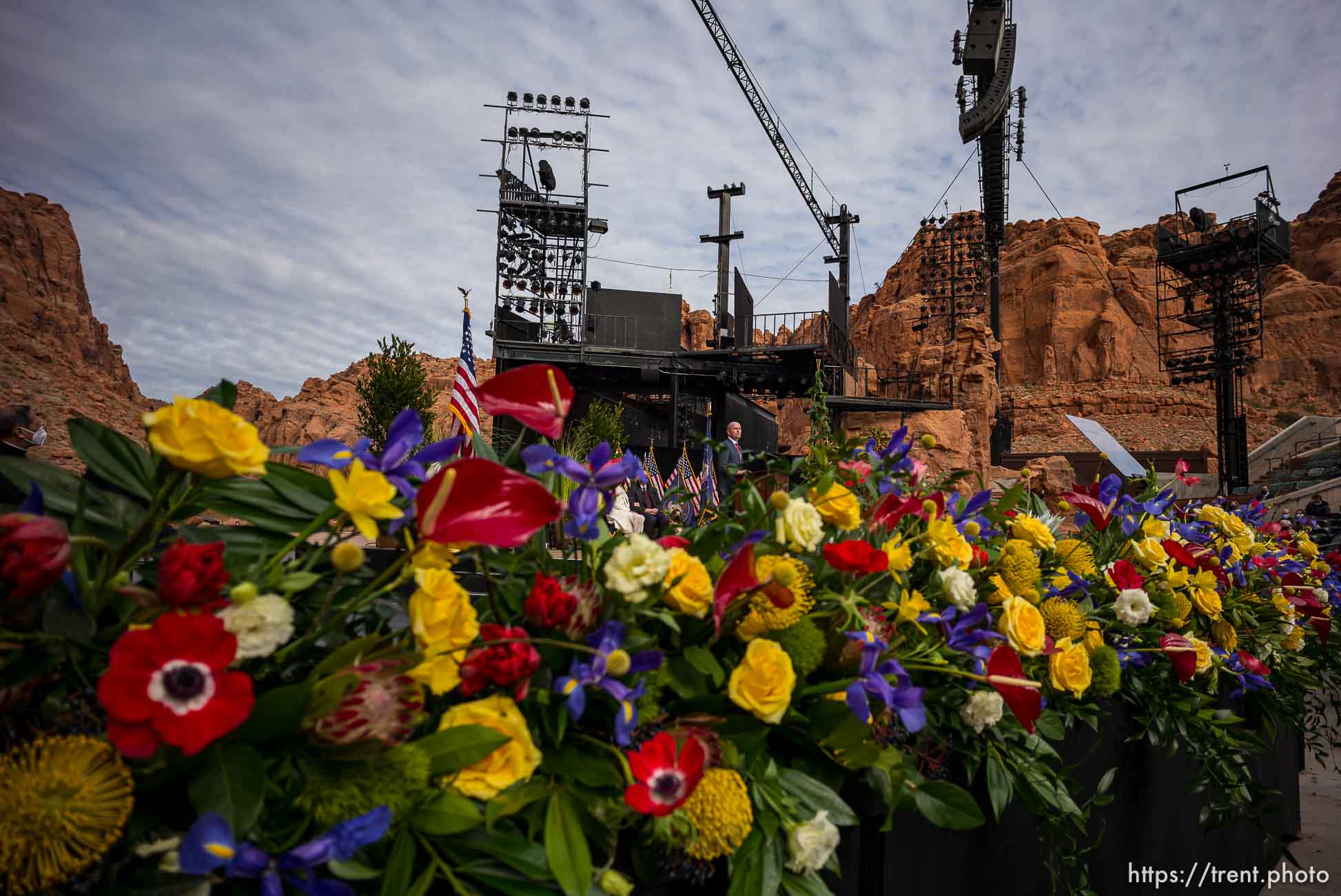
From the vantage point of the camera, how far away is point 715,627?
73 cm

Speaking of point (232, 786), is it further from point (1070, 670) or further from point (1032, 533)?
point (1032, 533)

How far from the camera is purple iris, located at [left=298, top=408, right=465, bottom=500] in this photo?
2.07 ft

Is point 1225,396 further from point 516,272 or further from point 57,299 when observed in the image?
point 57,299

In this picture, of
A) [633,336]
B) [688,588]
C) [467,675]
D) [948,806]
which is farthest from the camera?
[633,336]

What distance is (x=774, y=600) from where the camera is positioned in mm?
749

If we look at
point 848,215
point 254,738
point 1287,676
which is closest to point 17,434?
point 254,738

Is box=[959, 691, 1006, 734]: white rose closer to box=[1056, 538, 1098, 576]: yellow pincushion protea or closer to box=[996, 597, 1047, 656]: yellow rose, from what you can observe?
box=[996, 597, 1047, 656]: yellow rose

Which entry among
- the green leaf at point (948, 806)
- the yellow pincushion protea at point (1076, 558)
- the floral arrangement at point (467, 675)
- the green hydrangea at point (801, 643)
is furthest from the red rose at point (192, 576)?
the yellow pincushion protea at point (1076, 558)

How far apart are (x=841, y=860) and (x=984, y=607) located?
396mm

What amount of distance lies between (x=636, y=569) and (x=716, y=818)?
0.86ft

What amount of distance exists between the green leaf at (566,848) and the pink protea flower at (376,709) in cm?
16

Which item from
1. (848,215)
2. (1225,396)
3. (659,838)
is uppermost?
(848,215)

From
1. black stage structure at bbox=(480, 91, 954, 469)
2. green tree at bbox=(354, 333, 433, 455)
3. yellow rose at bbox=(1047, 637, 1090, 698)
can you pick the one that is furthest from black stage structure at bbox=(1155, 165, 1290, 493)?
yellow rose at bbox=(1047, 637, 1090, 698)

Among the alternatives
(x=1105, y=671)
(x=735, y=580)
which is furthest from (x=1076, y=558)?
(x=735, y=580)
